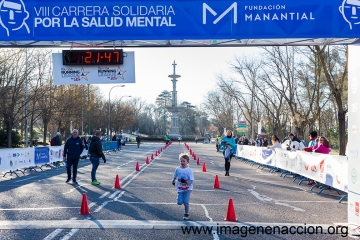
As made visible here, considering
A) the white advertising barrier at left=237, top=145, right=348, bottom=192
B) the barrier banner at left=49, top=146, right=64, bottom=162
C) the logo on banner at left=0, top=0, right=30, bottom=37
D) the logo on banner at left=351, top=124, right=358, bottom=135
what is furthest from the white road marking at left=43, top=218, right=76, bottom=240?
the barrier banner at left=49, top=146, right=64, bottom=162

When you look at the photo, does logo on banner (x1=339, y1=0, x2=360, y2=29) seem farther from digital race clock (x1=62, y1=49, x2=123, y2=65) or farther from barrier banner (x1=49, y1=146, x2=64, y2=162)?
barrier banner (x1=49, y1=146, x2=64, y2=162)

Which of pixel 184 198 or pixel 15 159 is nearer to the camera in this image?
pixel 184 198

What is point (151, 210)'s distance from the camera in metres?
10.4

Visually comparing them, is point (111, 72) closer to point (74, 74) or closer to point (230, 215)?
point (74, 74)

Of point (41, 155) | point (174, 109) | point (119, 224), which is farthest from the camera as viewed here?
point (174, 109)

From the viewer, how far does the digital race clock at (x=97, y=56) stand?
38.7 feet

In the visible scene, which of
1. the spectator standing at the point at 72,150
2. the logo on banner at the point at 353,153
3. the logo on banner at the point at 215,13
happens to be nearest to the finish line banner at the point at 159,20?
the logo on banner at the point at 215,13

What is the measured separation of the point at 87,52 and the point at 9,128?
29.1 meters

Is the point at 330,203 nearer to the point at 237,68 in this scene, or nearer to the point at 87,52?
the point at 87,52

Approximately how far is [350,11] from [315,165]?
6.82m

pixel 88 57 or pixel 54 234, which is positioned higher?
pixel 88 57

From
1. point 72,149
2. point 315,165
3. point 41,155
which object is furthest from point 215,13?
point 41,155

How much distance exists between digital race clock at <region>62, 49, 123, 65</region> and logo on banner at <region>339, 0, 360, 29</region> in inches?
214

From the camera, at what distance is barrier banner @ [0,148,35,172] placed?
1878 centimetres
